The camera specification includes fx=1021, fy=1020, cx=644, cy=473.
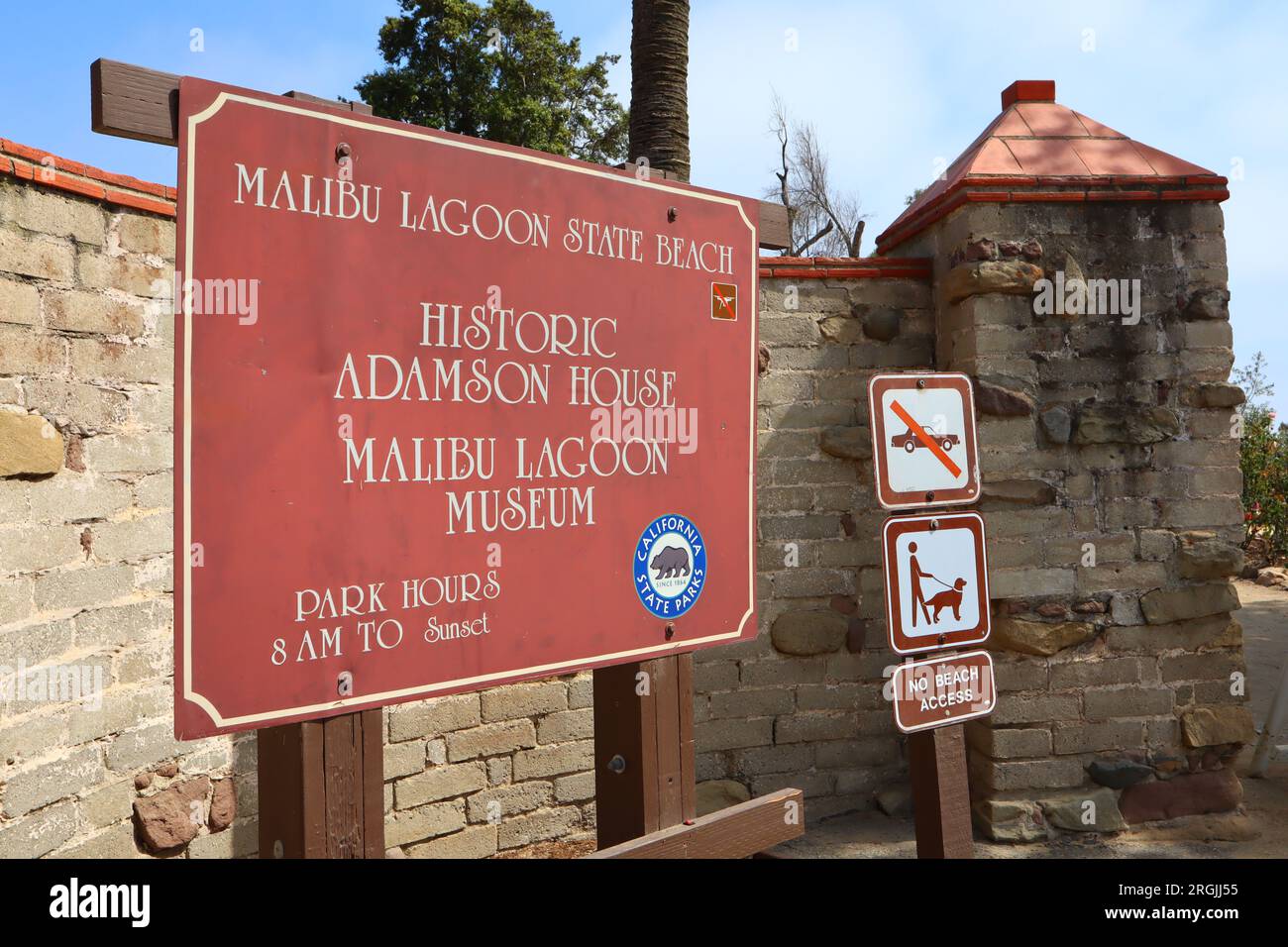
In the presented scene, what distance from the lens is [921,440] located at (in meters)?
3.07

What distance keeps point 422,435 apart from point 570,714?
9.57 feet

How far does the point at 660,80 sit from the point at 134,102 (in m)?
6.41

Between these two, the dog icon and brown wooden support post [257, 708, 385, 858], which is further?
the dog icon

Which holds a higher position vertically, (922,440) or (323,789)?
(922,440)

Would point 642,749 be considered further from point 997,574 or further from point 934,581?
point 997,574

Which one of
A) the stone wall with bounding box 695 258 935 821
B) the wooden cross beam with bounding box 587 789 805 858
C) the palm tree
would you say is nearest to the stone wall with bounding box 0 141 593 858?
the wooden cross beam with bounding box 587 789 805 858

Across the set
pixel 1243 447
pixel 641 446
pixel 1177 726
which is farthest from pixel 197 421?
pixel 1243 447

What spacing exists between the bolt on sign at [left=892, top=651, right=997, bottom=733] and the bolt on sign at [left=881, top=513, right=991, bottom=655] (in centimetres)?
6

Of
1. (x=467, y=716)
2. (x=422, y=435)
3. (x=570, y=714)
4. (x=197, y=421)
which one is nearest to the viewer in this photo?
(x=197, y=421)

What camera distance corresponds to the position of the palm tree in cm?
790

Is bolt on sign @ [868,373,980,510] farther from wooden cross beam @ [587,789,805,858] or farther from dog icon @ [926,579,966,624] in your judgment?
wooden cross beam @ [587,789,805,858]

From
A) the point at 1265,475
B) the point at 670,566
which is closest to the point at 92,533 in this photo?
the point at 670,566

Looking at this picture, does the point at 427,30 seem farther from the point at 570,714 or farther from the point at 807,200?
the point at 570,714

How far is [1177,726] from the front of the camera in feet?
16.6
